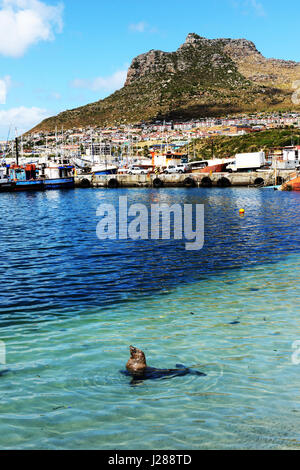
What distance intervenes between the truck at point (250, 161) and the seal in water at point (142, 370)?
84.5 meters

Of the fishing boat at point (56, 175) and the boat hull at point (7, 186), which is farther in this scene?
the fishing boat at point (56, 175)

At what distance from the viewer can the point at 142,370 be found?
26.5 ft

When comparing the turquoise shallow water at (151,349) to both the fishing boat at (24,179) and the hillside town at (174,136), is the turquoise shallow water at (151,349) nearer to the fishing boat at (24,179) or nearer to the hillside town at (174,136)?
the fishing boat at (24,179)

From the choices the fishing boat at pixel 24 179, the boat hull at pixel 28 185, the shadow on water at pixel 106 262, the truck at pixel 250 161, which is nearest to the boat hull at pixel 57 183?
the boat hull at pixel 28 185

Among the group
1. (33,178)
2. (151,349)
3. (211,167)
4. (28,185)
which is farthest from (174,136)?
(151,349)

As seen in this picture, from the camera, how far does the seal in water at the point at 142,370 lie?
7.96 metres

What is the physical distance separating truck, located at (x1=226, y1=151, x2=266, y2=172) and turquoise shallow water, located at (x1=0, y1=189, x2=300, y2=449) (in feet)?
234


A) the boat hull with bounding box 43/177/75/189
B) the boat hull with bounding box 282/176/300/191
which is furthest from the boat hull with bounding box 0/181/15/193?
the boat hull with bounding box 282/176/300/191

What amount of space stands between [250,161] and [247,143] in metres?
48.2

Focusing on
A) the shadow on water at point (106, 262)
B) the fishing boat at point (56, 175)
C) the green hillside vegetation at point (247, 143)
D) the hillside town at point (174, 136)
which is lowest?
the shadow on water at point (106, 262)

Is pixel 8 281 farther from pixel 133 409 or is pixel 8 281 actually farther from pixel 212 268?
pixel 133 409

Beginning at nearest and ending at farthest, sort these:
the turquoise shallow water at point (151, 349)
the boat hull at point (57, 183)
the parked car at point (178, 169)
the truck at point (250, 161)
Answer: the turquoise shallow water at point (151, 349), the truck at point (250, 161), the boat hull at point (57, 183), the parked car at point (178, 169)

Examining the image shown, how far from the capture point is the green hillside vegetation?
12756 centimetres

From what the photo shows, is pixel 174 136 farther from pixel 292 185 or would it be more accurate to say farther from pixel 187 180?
pixel 292 185
